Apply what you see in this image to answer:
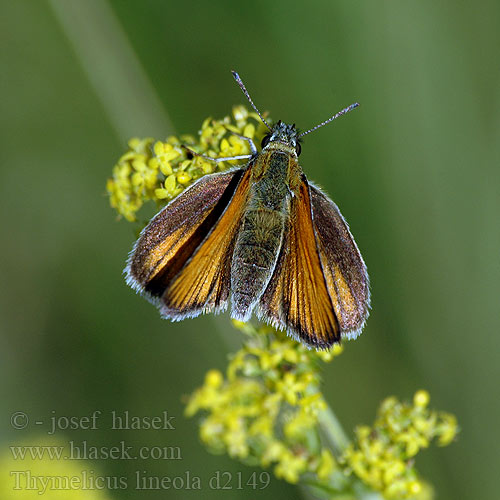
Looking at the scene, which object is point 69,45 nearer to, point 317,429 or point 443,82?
point 443,82

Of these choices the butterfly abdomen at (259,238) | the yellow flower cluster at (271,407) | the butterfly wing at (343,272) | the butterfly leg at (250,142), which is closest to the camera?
the butterfly abdomen at (259,238)

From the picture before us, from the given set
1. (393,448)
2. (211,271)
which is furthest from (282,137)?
(393,448)

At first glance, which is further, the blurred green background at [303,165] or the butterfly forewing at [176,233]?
the blurred green background at [303,165]

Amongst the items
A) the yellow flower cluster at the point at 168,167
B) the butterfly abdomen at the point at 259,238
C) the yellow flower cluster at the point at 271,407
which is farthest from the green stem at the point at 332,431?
the yellow flower cluster at the point at 168,167

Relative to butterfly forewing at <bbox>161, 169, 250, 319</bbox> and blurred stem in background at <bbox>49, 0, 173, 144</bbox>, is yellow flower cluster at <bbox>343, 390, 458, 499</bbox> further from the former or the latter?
blurred stem in background at <bbox>49, 0, 173, 144</bbox>

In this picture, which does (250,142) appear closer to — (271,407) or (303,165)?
(271,407)

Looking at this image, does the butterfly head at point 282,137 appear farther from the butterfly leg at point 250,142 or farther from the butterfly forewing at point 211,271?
the butterfly forewing at point 211,271

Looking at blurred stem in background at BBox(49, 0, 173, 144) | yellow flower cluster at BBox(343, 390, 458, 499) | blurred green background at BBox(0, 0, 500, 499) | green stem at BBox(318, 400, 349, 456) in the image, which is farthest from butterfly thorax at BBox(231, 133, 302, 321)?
blurred stem in background at BBox(49, 0, 173, 144)
